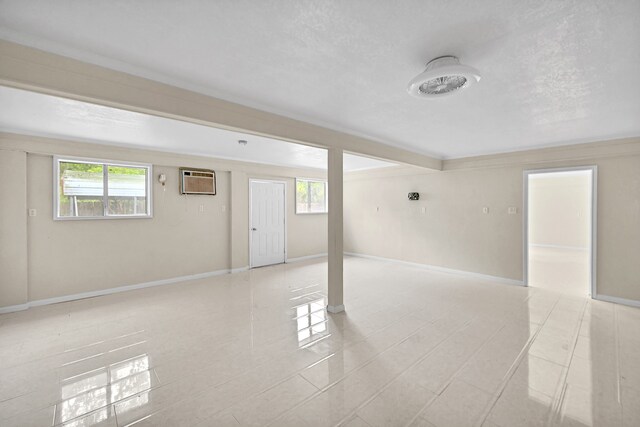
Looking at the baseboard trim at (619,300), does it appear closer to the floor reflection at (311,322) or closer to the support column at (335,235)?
the support column at (335,235)

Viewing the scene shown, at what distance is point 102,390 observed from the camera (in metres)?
2.17

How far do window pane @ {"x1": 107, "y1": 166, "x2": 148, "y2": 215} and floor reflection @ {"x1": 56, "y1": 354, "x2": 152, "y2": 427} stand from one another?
3.07 m

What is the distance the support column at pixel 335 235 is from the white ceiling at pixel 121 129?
1026 mm

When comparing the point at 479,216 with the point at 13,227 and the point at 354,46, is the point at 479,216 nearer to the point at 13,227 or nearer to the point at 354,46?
the point at 354,46

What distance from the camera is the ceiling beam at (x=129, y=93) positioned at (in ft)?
5.55

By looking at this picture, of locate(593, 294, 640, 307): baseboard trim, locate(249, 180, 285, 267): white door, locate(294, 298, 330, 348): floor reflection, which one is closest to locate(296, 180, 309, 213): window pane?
locate(249, 180, 285, 267): white door

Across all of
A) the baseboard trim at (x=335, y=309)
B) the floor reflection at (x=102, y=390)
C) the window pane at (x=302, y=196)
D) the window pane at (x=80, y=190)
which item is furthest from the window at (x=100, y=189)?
the baseboard trim at (x=335, y=309)

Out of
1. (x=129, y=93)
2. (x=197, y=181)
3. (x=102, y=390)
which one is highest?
(x=129, y=93)

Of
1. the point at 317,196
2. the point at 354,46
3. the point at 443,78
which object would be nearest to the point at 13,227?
the point at 354,46

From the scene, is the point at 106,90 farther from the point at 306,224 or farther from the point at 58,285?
the point at 306,224

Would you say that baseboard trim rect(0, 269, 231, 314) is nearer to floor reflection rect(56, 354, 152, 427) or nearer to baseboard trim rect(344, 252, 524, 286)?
floor reflection rect(56, 354, 152, 427)

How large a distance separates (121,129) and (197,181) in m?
1.91

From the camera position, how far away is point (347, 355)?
264 centimetres

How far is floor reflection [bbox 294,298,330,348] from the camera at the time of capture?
297 cm
